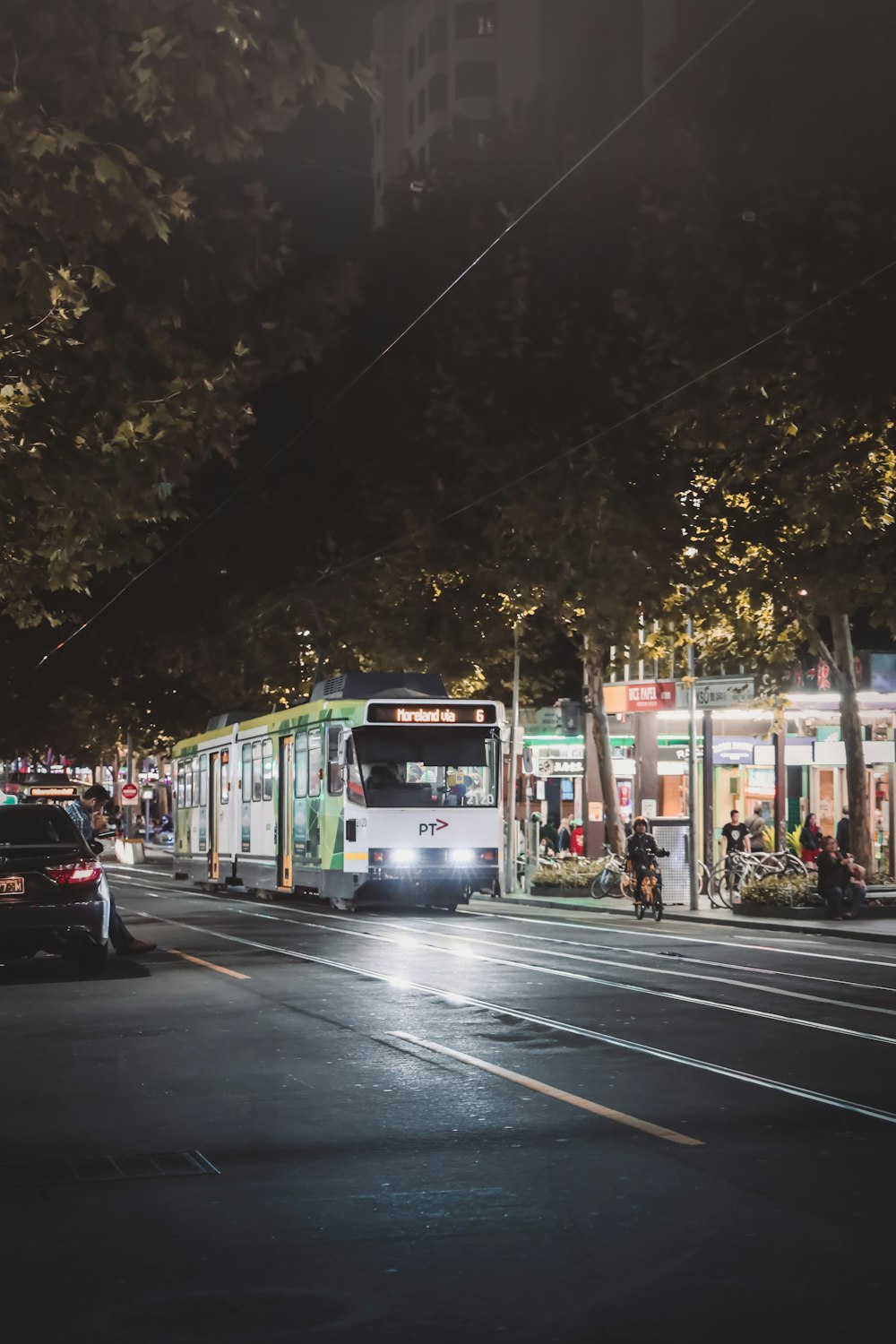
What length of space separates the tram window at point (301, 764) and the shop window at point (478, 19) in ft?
285

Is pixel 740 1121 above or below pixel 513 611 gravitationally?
below

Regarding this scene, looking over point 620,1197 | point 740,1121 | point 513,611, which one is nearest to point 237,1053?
point 740,1121

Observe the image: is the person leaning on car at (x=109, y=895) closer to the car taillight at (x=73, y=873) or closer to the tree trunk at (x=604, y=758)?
the car taillight at (x=73, y=873)

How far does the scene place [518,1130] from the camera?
8.77m

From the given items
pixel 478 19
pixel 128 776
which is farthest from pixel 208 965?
pixel 478 19

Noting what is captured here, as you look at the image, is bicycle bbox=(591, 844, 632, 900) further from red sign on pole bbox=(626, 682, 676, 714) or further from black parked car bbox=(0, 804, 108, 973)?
black parked car bbox=(0, 804, 108, 973)

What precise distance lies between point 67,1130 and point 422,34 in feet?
375

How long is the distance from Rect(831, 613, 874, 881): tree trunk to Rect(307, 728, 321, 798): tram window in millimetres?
8599

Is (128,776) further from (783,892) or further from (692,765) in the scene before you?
→ (783,892)

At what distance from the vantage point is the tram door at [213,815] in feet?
128

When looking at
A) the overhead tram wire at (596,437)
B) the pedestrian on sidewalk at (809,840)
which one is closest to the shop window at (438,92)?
the overhead tram wire at (596,437)

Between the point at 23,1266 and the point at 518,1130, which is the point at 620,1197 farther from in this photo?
the point at 23,1266

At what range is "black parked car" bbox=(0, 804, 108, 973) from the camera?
16.5 metres

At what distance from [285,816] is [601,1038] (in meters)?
20.7
